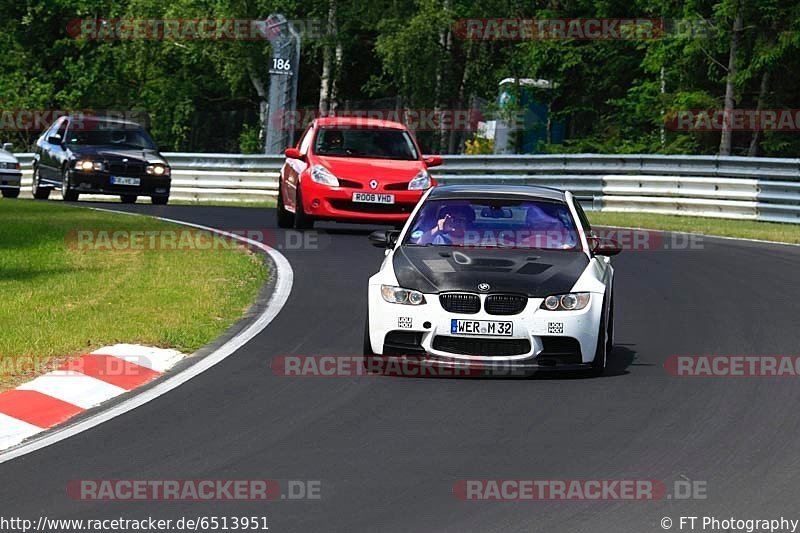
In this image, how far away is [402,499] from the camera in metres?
7.41

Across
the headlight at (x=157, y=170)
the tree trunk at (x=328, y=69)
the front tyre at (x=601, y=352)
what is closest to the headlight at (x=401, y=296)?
the front tyre at (x=601, y=352)

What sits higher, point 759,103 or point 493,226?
point 759,103

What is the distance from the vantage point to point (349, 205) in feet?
74.0

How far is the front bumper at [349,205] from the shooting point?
881 inches

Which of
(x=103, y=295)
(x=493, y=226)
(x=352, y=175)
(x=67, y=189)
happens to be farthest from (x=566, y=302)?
(x=67, y=189)

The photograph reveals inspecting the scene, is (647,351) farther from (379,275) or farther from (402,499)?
(402,499)

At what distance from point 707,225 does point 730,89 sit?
31.5 ft

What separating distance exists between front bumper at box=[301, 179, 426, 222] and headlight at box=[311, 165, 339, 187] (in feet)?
0.19

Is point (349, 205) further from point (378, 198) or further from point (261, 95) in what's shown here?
point (261, 95)

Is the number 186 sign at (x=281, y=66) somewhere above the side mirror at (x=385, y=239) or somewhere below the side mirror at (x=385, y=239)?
above

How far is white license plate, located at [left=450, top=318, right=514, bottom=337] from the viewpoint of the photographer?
10891 millimetres

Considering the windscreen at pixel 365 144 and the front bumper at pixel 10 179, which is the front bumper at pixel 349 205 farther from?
the front bumper at pixel 10 179

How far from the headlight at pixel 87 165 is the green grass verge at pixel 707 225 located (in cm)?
910

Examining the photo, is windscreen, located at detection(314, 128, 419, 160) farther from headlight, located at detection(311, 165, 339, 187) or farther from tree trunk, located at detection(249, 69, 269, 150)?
tree trunk, located at detection(249, 69, 269, 150)
